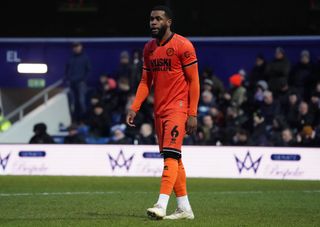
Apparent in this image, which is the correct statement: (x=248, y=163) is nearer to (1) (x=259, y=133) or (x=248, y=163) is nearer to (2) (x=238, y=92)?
(1) (x=259, y=133)

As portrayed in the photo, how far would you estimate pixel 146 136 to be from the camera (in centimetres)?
2130

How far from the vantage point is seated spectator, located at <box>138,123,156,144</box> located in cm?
2125

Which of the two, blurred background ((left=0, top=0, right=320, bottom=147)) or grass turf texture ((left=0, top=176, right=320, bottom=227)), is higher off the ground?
blurred background ((left=0, top=0, right=320, bottom=147))

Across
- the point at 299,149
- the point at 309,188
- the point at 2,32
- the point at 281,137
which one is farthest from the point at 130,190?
the point at 2,32

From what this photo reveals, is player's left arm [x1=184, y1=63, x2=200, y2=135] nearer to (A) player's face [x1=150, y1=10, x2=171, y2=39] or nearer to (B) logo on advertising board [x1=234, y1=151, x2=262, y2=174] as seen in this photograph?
(A) player's face [x1=150, y1=10, x2=171, y2=39]

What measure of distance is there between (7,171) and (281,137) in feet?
19.7

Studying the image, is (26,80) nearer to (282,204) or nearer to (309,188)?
(309,188)

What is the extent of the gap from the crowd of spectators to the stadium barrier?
1154 millimetres

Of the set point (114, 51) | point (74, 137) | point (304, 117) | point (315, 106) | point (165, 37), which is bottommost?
point (74, 137)

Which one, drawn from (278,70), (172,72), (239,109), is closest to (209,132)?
(239,109)

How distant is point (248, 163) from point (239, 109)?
3.34 meters

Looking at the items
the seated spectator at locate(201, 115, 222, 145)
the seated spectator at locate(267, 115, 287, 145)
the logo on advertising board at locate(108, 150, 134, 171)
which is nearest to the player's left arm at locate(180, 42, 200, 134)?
the logo on advertising board at locate(108, 150, 134, 171)

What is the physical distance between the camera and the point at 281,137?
21.0 m

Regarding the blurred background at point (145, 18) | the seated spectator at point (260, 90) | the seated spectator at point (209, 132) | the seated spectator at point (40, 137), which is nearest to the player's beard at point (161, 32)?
the seated spectator at point (209, 132)
